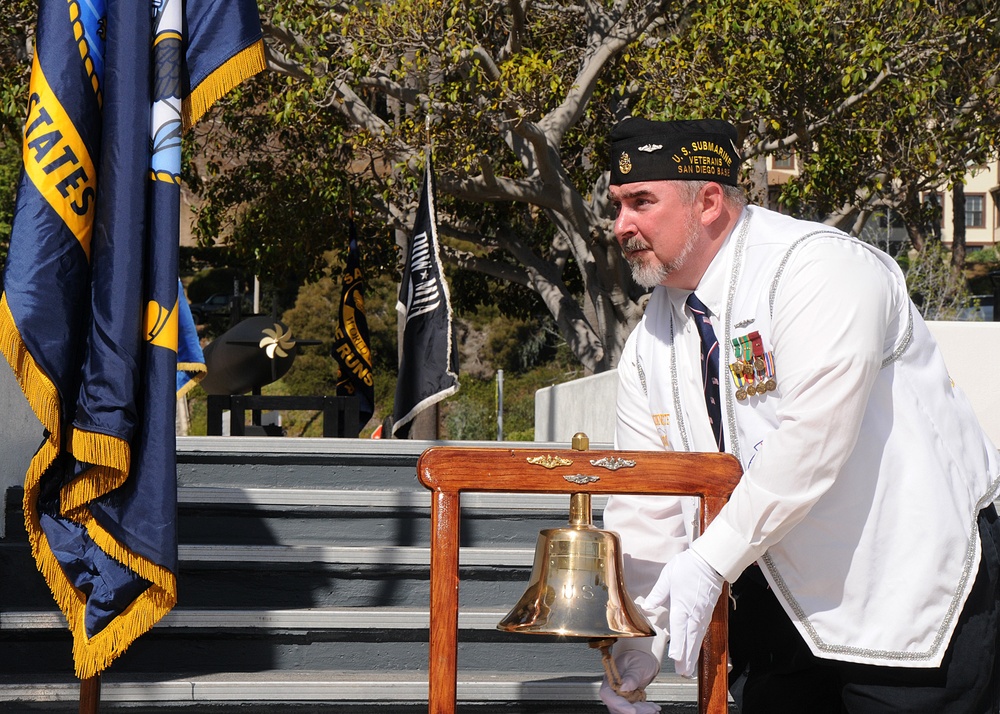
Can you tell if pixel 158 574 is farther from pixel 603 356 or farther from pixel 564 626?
pixel 603 356

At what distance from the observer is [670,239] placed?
2.63 metres

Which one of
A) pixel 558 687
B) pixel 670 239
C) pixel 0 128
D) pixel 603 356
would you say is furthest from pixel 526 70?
pixel 670 239

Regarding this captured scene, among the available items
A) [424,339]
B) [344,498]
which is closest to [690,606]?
[344,498]

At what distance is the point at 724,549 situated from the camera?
7.39 feet

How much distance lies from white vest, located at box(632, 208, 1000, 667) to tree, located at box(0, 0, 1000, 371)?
8.61 metres

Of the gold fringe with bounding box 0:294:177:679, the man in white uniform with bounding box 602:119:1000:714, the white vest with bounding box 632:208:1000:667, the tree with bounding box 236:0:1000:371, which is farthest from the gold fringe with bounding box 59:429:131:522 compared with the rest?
the tree with bounding box 236:0:1000:371

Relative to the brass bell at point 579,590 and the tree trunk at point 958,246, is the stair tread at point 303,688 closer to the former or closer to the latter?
the brass bell at point 579,590

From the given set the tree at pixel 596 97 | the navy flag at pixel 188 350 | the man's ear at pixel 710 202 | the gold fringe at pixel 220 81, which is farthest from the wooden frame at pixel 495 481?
the tree at pixel 596 97

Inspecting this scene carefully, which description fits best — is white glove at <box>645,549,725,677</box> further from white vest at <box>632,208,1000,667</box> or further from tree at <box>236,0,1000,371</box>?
tree at <box>236,0,1000,371</box>

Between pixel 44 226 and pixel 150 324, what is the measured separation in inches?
16.2

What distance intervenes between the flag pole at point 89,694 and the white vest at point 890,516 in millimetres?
2057

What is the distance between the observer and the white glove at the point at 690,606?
2.24 meters

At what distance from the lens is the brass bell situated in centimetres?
231

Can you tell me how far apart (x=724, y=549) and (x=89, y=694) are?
2109 mm
